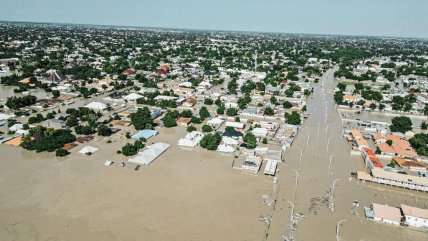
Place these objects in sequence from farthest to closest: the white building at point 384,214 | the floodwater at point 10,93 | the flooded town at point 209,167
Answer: the floodwater at point 10,93 < the white building at point 384,214 < the flooded town at point 209,167

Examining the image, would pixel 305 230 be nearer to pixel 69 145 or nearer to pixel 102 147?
pixel 102 147

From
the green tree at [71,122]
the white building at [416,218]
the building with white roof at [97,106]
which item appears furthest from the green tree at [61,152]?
the white building at [416,218]

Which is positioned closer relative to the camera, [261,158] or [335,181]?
[335,181]

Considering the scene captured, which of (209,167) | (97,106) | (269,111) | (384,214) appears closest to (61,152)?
(209,167)

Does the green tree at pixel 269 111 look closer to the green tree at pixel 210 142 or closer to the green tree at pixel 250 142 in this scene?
the green tree at pixel 250 142

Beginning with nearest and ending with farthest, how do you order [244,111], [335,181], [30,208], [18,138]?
[30,208] → [335,181] → [18,138] → [244,111]

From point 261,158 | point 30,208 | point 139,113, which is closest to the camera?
point 30,208

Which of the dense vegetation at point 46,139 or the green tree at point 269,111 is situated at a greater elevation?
the green tree at point 269,111

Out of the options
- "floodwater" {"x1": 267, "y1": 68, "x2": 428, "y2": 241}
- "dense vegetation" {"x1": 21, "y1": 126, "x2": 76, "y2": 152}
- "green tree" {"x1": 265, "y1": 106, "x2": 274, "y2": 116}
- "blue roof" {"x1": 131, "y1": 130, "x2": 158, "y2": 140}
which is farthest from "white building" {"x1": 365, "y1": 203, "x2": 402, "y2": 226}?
"dense vegetation" {"x1": 21, "y1": 126, "x2": 76, "y2": 152}

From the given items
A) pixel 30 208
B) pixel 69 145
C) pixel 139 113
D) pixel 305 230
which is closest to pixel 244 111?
A: pixel 139 113
